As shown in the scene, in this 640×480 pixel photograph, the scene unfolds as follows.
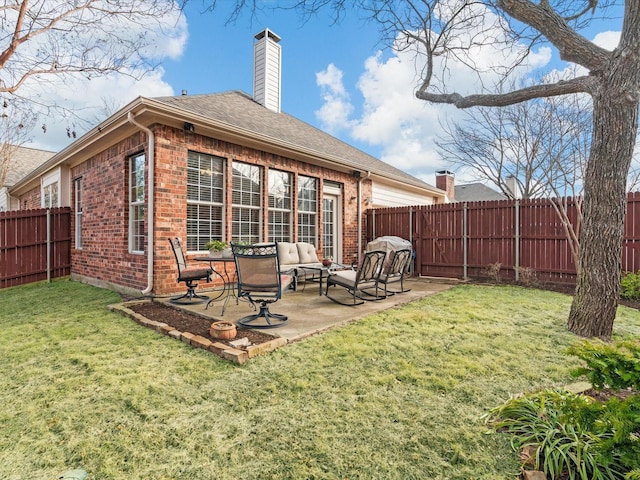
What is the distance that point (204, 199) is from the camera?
664 cm

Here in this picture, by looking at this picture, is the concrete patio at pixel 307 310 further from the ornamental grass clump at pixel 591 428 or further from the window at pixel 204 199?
the ornamental grass clump at pixel 591 428

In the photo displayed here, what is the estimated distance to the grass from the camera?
1.83 m

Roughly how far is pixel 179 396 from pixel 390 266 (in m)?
4.49

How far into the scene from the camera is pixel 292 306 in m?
5.43

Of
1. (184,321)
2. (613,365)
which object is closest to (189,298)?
(184,321)

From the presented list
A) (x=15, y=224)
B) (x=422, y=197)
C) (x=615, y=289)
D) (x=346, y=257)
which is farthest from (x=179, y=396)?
(x=422, y=197)

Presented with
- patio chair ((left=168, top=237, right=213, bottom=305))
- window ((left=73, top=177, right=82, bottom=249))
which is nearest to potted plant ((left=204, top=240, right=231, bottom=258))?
patio chair ((left=168, top=237, right=213, bottom=305))

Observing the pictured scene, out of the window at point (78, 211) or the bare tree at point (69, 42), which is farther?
the window at point (78, 211)

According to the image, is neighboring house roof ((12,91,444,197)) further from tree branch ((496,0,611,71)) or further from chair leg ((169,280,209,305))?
tree branch ((496,0,611,71))

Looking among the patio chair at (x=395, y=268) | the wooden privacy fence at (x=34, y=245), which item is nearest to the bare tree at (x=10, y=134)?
the wooden privacy fence at (x=34, y=245)

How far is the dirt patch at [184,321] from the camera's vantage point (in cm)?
374

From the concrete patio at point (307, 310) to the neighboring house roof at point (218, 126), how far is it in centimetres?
320

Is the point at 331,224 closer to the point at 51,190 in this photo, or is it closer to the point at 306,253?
the point at 306,253

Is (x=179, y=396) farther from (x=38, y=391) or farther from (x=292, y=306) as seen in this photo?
(x=292, y=306)
